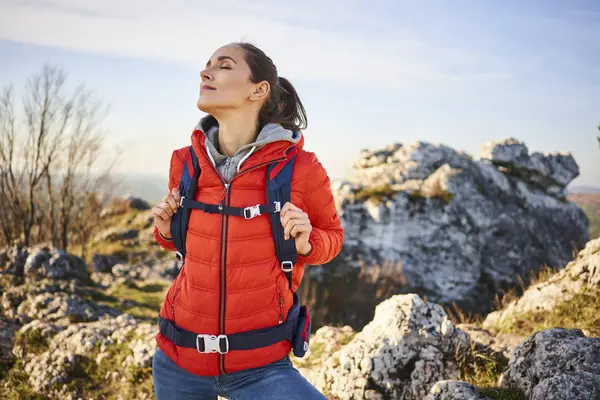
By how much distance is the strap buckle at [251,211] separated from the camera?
2184 mm

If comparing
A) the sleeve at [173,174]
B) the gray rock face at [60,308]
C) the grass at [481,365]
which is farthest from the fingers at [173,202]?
the gray rock face at [60,308]

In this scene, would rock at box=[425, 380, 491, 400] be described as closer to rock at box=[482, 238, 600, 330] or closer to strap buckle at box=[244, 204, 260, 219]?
strap buckle at box=[244, 204, 260, 219]

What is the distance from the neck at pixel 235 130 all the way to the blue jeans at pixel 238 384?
3.99 feet

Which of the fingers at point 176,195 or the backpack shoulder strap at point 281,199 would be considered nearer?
the backpack shoulder strap at point 281,199

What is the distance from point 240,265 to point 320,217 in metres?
0.52

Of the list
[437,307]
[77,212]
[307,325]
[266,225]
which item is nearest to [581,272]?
[437,307]

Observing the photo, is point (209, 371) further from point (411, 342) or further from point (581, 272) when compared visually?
point (581, 272)

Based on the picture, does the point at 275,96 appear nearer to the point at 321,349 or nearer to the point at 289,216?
the point at 289,216

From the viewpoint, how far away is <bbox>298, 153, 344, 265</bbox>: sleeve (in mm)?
2227

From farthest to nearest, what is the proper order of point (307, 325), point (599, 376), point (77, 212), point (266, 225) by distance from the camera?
point (77, 212)
point (599, 376)
point (307, 325)
point (266, 225)

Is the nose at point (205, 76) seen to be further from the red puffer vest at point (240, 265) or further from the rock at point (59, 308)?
the rock at point (59, 308)

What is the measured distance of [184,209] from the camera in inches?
92.3

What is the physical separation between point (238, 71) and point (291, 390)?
5.62ft

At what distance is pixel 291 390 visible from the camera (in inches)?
81.0
